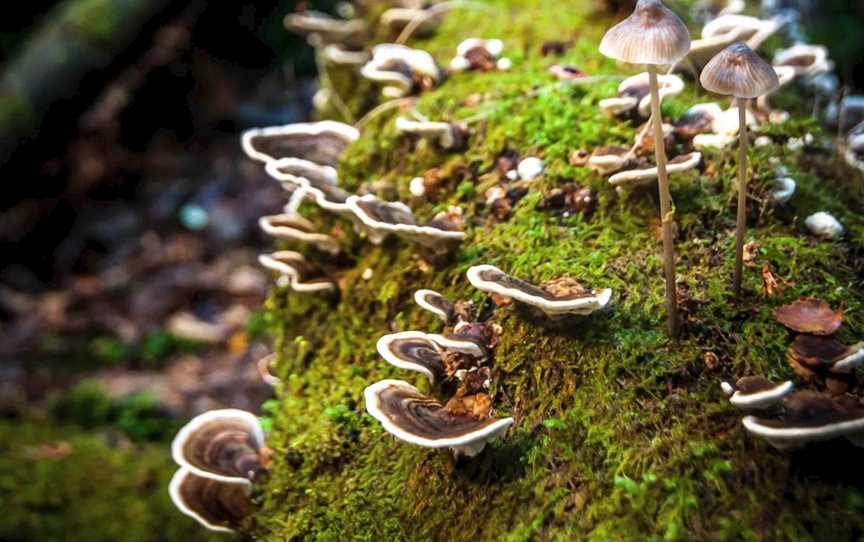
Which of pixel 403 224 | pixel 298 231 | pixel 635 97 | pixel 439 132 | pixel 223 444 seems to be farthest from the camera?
pixel 439 132

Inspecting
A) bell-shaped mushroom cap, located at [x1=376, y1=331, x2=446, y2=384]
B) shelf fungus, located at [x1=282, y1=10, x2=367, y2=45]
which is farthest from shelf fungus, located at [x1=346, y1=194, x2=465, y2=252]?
shelf fungus, located at [x1=282, y1=10, x2=367, y2=45]

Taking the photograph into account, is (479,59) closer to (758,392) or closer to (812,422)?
(758,392)

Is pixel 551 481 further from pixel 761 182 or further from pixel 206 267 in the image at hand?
pixel 206 267

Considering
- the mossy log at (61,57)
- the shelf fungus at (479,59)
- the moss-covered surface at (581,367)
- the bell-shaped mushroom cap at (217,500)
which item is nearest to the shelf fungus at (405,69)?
the shelf fungus at (479,59)

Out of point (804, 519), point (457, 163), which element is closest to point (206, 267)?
point (457, 163)

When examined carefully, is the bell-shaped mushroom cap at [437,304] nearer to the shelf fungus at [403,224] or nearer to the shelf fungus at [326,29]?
the shelf fungus at [403,224]

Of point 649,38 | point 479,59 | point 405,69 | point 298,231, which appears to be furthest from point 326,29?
point 649,38
